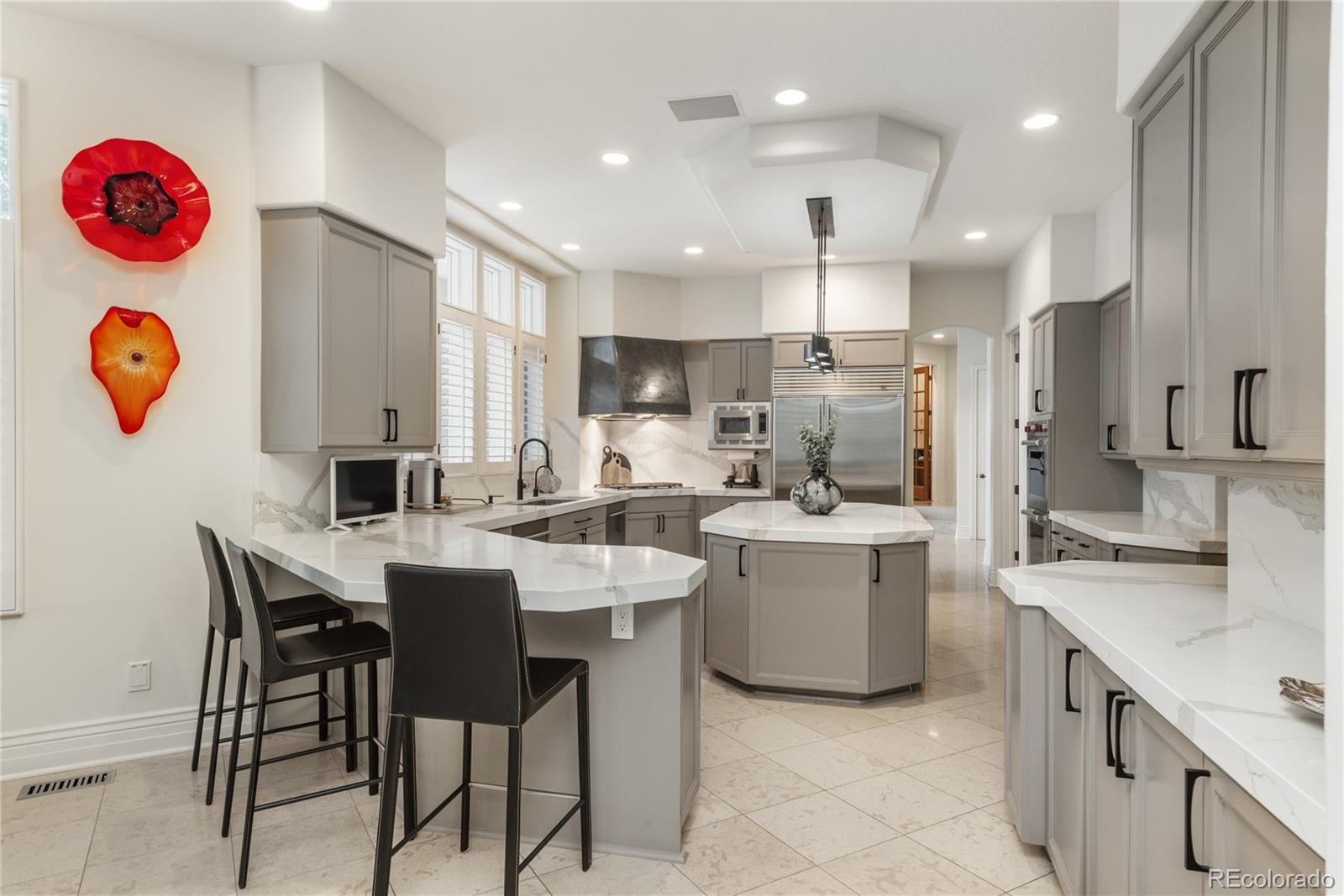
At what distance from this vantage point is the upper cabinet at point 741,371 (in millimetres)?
7188

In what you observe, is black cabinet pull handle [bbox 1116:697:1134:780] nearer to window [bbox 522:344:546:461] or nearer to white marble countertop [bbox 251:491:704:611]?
white marble countertop [bbox 251:491:704:611]

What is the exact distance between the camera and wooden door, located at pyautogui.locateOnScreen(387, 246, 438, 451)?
12.3 feet

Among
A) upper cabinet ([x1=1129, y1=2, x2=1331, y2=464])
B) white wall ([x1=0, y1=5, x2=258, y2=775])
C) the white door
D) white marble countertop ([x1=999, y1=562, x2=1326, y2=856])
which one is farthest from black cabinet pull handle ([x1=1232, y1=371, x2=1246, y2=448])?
the white door

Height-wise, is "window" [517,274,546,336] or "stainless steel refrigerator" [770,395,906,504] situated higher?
"window" [517,274,546,336]

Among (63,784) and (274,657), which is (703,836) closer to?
(274,657)

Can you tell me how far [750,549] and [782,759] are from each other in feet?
3.49

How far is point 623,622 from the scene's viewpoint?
2.31m

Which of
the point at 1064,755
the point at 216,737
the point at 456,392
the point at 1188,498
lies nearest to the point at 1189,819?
the point at 1064,755

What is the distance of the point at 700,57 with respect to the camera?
3.14m

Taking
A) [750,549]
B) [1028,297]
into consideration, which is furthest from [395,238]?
[1028,297]

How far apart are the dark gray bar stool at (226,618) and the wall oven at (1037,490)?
14.0 feet

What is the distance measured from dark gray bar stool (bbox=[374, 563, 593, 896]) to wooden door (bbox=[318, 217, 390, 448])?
5.39ft

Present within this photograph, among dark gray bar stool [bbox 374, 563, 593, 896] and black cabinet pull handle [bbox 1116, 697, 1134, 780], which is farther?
dark gray bar stool [bbox 374, 563, 593, 896]

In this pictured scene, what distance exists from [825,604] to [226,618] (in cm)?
258
